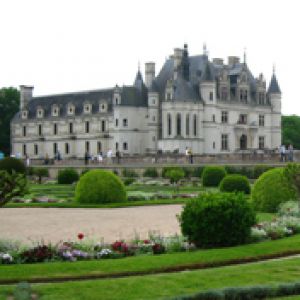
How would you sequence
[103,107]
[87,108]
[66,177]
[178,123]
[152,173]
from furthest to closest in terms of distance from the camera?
1. [87,108]
2. [103,107]
3. [178,123]
4. [152,173]
5. [66,177]

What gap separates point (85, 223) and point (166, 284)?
930 centimetres

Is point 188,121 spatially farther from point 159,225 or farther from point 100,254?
point 100,254

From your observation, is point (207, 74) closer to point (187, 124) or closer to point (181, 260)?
point (187, 124)

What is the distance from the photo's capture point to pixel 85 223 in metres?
19.2

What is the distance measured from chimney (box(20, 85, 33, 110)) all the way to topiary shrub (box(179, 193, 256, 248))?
8094cm

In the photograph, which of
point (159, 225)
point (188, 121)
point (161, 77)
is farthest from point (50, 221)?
point (161, 77)

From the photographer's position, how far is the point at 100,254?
41.6 feet

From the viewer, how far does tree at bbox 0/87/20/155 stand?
94.6 m

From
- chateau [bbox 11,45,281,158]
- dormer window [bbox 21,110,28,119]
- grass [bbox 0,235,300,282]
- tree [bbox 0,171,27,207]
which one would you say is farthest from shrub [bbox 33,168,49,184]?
dormer window [bbox 21,110,28,119]

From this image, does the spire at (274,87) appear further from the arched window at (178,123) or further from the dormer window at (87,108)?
the dormer window at (87,108)

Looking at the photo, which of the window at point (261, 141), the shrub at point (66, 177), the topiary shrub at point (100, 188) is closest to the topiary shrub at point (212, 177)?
the shrub at point (66, 177)

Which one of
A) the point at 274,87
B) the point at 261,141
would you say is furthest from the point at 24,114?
the point at 274,87

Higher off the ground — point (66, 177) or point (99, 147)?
point (99, 147)

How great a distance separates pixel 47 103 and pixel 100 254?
262 feet
